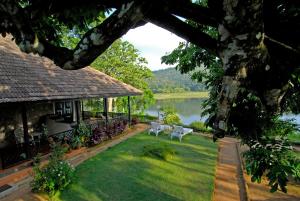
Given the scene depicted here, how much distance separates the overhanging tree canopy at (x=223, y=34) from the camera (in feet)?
6.48

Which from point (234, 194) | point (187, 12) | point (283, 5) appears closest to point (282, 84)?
point (283, 5)

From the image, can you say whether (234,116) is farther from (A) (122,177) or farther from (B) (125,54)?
(B) (125,54)

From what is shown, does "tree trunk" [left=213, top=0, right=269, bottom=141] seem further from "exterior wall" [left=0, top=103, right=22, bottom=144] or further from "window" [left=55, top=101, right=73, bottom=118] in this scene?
"window" [left=55, top=101, right=73, bottom=118]

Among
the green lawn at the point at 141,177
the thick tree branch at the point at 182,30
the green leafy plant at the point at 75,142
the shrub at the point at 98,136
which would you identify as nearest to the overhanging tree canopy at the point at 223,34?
the thick tree branch at the point at 182,30

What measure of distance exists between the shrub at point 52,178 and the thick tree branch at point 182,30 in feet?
20.7

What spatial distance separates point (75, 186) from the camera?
732 centimetres

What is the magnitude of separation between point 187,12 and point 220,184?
281 inches

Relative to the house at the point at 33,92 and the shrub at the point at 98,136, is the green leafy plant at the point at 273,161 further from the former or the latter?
the shrub at the point at 98,136

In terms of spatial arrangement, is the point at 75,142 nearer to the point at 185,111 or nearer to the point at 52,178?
the point at 52,178

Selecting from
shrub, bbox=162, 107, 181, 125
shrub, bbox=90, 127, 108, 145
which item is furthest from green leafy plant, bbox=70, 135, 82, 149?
shrub, bbox=162, 107, 181, 125

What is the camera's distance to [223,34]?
204cm

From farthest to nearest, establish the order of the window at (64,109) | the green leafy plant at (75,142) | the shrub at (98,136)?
1. the window at (64,109)
2. the shrub at (98,136)
3. the green leafy plant at (75,142)

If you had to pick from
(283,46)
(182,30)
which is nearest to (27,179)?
(182,30)

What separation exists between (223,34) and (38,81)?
10.4 metres
